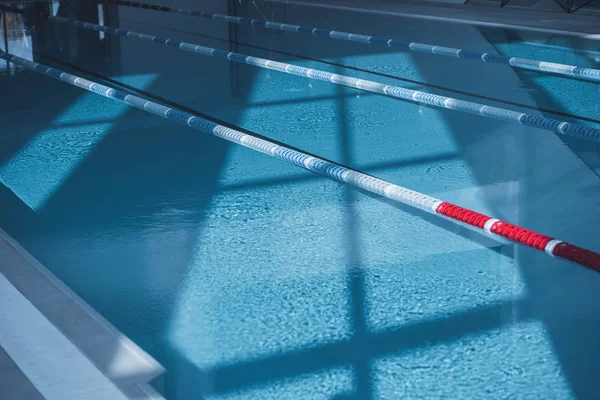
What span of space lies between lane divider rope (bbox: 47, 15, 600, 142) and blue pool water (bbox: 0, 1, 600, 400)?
115 mm

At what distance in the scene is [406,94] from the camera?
493 cm

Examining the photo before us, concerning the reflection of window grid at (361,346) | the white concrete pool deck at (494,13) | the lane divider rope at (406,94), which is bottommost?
the white concrete pool deck at (494,13)

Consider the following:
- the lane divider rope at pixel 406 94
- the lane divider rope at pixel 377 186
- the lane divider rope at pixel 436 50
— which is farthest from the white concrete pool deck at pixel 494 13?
the lane divider rope at pixel 377 186

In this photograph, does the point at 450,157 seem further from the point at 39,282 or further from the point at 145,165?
the point at 39,282

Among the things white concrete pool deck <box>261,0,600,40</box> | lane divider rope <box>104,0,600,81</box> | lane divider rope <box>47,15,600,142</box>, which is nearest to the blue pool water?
lane divider rope <box>47,15,600,142</box>

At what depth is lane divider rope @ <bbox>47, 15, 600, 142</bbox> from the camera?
13.5ft

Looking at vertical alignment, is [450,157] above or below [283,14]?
above

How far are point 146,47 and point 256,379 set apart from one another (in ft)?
19.2

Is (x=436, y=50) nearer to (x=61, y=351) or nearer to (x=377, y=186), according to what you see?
(x=377, y=186)

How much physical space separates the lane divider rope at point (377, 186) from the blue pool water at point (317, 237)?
6cm

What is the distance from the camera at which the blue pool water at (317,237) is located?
6.35 ft

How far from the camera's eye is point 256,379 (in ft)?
6.14

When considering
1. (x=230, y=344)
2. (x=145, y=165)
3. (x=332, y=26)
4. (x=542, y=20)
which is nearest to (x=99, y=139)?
(x=145, y=165)

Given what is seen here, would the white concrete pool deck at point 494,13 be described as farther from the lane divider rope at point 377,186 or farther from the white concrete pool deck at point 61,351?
the white concrete pool deck at point 61,351
